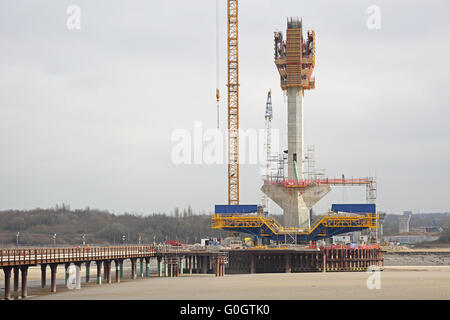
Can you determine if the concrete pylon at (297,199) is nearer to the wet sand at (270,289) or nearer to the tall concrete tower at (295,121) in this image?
the tall concrete tower at (295,121)

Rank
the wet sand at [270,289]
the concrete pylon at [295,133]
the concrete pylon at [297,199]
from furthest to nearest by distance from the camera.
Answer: the concrete pylon at [295,133]
the concrete pylon at [297,199]
the wet sand at [270,289]

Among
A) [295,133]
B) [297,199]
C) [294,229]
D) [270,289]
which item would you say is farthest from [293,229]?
[270,289]

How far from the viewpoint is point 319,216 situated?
4673 inches

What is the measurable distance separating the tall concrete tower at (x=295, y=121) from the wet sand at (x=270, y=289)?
90.6 feet

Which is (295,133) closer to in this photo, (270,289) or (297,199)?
(297,199)

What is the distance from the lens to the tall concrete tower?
12175 centimetres

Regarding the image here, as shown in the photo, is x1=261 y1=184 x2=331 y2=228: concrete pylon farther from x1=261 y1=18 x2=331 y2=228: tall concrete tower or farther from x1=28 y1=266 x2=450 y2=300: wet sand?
x1=28 y1=266 x2=450 y2=300: wet sand

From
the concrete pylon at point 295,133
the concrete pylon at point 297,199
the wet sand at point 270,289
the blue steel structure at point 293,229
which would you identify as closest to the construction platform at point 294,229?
the blue steel structure at point 293,229

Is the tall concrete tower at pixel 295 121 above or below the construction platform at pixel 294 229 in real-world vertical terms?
above

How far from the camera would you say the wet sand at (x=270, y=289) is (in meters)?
70.1

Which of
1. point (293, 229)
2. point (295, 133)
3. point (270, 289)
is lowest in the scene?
point (270, 289)

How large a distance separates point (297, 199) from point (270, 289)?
Answer: 148 feet

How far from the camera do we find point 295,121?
12300cm
